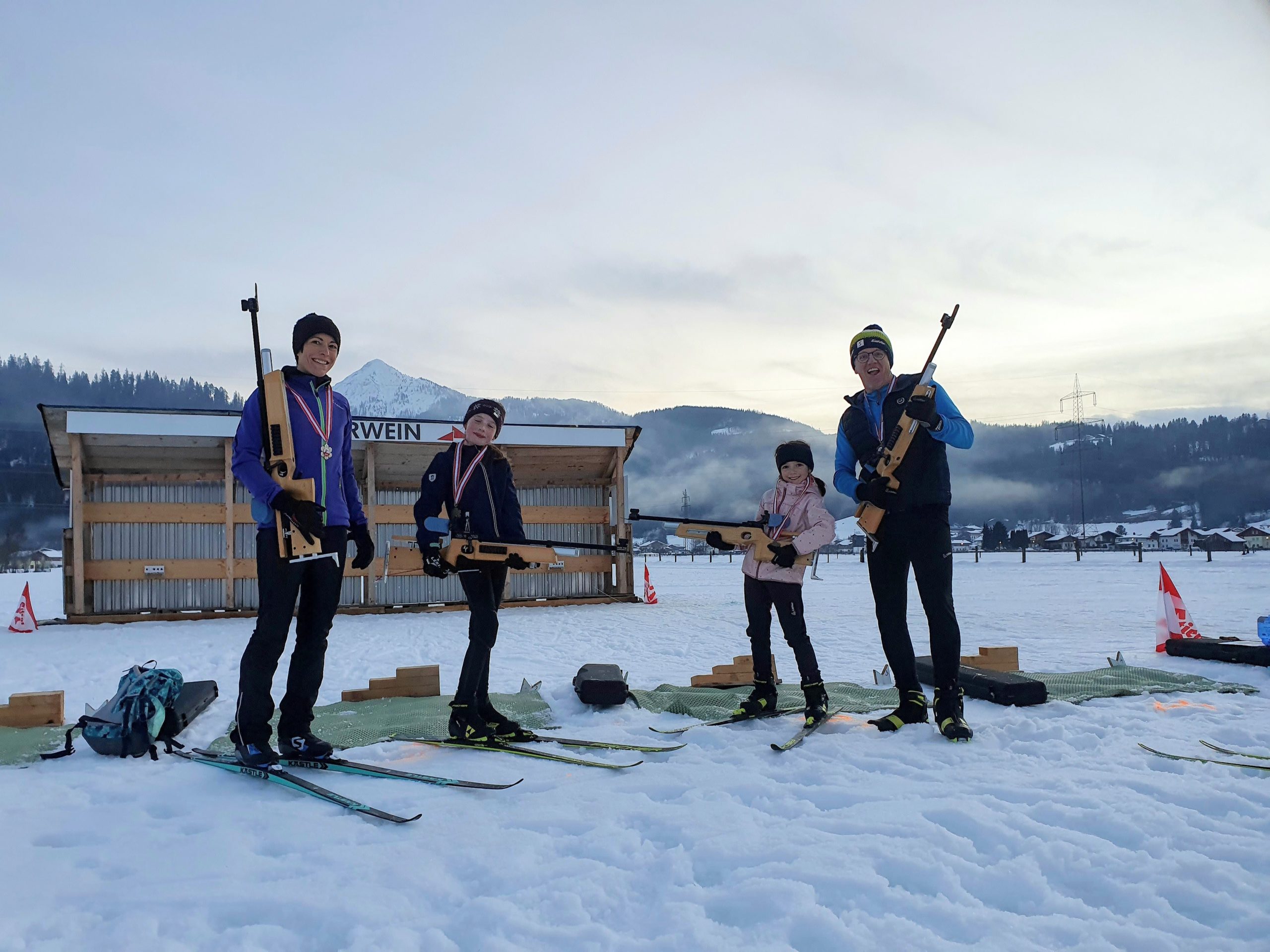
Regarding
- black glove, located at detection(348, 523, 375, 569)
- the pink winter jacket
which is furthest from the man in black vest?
black glove, located at detection(348, 523, 375, 569)

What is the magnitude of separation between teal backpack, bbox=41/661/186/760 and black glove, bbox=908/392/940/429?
4.21 metres

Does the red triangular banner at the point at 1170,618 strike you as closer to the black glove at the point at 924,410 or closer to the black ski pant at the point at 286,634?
the black glove at the point at 924,410

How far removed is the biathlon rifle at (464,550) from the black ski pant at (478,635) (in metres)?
0.08

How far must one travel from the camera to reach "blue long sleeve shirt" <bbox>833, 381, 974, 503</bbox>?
4023 millimetres

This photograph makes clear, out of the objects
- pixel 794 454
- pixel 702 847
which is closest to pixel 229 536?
pixel 794 454

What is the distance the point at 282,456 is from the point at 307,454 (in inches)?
5.6

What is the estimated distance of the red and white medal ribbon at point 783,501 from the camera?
455 centimetres

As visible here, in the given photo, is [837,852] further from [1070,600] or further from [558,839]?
[1070,600]

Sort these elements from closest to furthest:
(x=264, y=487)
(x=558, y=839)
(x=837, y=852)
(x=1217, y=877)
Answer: (x=1217, y=877) < (x=837, y=852) < (x=558, y=839) < (x=264, y=487)

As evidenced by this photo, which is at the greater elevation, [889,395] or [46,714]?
[889,395]

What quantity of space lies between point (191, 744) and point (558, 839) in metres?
2.56

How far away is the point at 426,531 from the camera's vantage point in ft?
13.4

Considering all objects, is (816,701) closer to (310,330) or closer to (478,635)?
(478,635)

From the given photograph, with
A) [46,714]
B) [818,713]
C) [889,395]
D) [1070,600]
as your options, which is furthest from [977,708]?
[1070,600]
